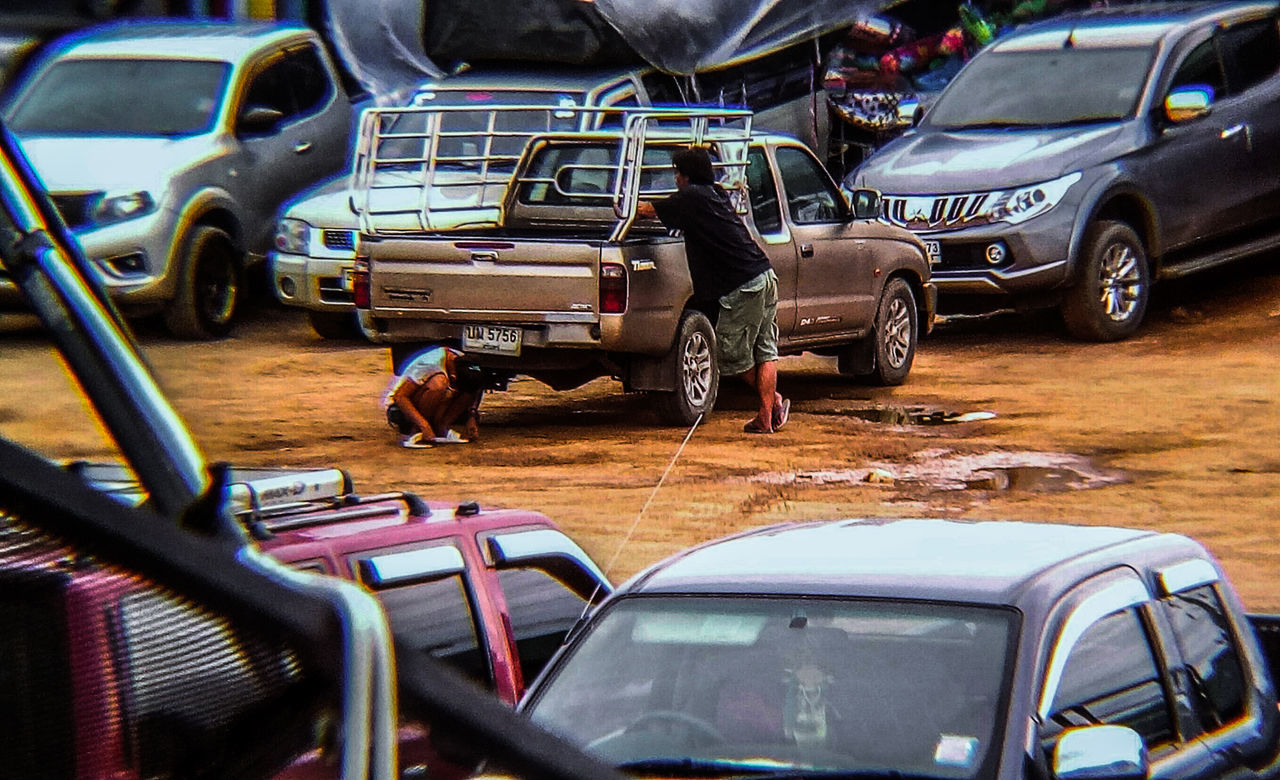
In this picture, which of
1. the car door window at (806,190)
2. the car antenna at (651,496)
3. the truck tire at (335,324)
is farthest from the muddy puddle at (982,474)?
the truck tire at (335,324)

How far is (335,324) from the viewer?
1489 cm

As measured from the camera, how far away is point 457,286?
11328 mm

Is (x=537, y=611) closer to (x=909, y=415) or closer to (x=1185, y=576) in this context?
(x=1185, y=576)

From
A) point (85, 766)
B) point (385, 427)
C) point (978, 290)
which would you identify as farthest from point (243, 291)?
point (85, 766)

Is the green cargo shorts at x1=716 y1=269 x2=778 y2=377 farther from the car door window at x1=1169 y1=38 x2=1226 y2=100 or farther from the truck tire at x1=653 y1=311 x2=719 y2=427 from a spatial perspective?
the car door window at x1=1169 y1=38 x2=1226 y2=100

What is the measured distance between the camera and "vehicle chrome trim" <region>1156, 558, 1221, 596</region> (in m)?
4.35

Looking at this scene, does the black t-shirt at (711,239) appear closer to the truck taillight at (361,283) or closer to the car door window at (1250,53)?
the truck taillight at (361,283)

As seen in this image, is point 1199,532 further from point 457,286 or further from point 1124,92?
point 1124,92

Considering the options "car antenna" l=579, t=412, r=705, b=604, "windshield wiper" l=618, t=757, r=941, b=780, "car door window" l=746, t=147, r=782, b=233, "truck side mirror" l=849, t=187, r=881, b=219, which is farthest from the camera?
"truck side mirror" l=849, t=187, r=881, b=219

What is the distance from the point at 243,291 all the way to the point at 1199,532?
7.23 metres

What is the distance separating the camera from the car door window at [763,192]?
12.8 meters

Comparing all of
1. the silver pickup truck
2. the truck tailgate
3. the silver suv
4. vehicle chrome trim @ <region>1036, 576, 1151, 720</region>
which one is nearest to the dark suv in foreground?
the silver pickup truck

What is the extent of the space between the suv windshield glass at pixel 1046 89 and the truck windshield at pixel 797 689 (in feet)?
37.3

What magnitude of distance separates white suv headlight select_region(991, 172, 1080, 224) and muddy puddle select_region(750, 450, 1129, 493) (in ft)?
11.5
